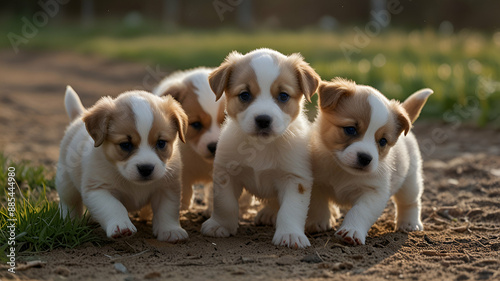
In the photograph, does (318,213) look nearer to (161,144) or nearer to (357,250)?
(357,250)

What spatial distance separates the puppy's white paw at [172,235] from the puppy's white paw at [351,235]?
115cm

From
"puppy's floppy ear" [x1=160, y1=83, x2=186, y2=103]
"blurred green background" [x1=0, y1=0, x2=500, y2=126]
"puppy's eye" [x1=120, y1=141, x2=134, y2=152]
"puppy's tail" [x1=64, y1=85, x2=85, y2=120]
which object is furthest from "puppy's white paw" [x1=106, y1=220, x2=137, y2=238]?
"blurred green background" [x1=0, y1=0, x2=500, y2=126]

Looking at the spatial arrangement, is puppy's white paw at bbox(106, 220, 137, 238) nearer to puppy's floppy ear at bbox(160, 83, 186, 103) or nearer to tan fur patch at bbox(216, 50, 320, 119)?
tan fur patch at bbox(216, 50, 320, 119)

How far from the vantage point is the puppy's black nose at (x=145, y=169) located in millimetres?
4113

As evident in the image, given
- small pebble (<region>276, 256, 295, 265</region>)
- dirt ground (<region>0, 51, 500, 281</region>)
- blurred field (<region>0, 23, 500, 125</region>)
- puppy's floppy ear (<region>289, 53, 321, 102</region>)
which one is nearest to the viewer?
dirt ground (<region>0, 51, 500, 281</region>)

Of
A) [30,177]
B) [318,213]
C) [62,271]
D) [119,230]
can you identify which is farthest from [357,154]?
[30,177]

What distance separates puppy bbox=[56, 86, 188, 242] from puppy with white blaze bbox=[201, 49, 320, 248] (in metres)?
0.35

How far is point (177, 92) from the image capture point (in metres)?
5.15

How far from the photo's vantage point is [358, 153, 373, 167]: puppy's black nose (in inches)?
166

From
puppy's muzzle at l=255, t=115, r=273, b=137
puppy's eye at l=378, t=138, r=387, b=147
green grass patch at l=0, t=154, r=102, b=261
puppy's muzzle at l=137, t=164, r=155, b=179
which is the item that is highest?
puppy's muzzle at l=255, t=115, r=273, b=137

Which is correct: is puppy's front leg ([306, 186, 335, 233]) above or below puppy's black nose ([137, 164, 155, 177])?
below

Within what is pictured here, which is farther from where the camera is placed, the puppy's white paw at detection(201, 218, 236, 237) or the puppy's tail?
the puppy's tail

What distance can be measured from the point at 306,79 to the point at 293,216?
101 centimetres

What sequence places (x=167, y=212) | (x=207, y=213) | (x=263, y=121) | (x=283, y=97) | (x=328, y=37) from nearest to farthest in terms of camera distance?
(x=263, y=121) → (x=283, y=97) → (x=167, y=212) → (x=207, y=213) → (x=328, y=37)
